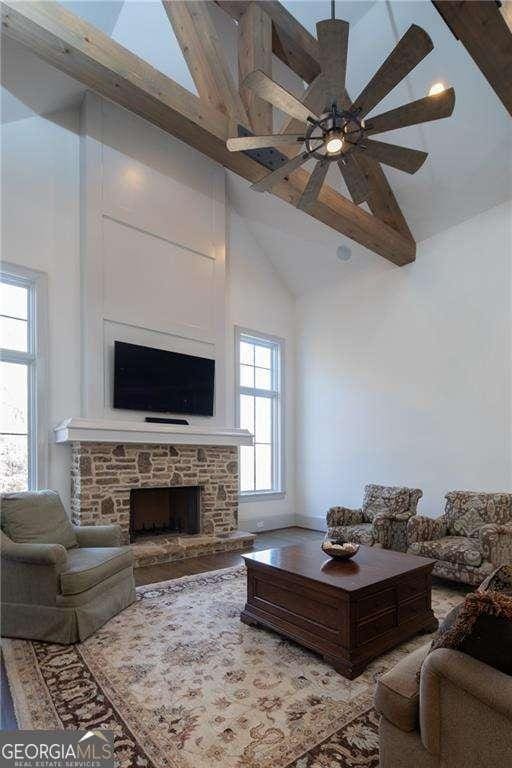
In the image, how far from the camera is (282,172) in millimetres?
3383

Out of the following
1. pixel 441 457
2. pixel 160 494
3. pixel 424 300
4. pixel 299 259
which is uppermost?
pixel 299 259

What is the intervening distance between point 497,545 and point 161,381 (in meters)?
3.90

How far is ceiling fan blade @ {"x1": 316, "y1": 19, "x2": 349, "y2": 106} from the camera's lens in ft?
8.22

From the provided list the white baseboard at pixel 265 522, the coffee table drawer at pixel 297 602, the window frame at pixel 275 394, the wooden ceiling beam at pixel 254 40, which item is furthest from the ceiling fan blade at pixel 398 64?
the white baseboard at pixel 265 522

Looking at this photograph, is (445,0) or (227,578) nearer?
(445,0)

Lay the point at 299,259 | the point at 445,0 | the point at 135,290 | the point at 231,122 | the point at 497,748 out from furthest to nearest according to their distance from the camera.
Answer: the point at 299,259 < the point at 135,290 < the point at 231,122 < the point at 445,0 < the point at 497,748

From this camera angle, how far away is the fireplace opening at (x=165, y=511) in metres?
5.57

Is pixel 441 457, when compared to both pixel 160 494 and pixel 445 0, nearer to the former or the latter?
pixel 160 494

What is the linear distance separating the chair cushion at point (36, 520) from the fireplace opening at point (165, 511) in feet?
6.17

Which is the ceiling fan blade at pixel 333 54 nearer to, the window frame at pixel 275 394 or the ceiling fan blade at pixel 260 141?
the ceiling fan blade at pixel 260 141

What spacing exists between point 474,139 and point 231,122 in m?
2.63

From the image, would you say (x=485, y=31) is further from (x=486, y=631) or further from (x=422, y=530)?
(x=422, y=530)

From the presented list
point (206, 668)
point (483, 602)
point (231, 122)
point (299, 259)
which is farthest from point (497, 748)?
point (299, 259)

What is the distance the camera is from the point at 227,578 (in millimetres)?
4234
